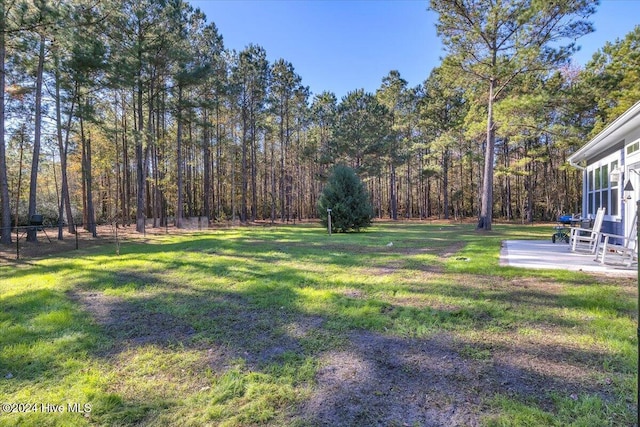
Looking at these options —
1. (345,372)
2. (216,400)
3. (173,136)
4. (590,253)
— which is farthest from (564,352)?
(173,136)

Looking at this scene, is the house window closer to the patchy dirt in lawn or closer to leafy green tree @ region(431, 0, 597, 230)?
leafy green tree @ region(431, 0, 597, 230)

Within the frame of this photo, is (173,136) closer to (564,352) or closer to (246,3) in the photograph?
(246,3)

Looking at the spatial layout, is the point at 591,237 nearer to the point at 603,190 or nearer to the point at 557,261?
the point at 557,261

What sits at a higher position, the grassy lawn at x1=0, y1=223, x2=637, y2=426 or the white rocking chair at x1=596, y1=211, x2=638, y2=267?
the white rocking chair at x1=596, y1=211, x2=638, y2=267

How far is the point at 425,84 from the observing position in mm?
27344

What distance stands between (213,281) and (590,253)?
7607mm

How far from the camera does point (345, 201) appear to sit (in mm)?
13438

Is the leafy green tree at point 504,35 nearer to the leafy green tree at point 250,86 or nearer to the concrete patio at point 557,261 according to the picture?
the concrete patio at point 557,261

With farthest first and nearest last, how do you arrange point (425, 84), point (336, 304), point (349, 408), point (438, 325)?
1. point (425, 84)
2. point (336, 304)
3. point (438, 325)
4. point (349, 408)

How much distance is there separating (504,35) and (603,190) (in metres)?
7.32

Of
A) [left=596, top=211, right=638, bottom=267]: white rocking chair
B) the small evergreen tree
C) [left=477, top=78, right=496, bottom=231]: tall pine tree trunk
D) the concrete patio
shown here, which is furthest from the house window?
the small evergreen tree

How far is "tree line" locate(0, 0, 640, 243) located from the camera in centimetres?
1115

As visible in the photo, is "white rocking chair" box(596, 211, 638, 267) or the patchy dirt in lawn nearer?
the patchy dirt in lawn

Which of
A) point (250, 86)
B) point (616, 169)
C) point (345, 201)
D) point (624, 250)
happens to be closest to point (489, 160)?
point (616, 169)
